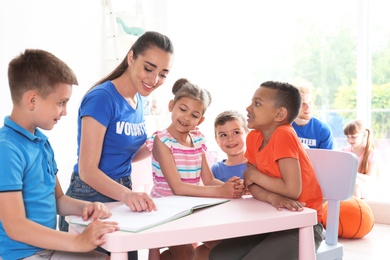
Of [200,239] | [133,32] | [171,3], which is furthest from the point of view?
[171,3]

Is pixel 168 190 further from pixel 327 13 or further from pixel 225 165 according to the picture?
pixel 327 13

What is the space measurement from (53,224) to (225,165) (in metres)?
0.95

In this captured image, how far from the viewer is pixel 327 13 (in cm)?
421

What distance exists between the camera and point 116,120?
60.4 inches

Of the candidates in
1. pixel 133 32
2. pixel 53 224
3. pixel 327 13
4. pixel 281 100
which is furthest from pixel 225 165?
pixel 327 13

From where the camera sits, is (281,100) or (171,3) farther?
(171,3)

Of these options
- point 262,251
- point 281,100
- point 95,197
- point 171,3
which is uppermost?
point 171,3

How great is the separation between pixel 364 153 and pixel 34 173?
119 inches

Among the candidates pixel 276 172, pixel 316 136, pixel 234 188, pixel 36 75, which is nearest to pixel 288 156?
pixel 276 172

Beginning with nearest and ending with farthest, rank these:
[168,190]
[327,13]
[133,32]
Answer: [168,190] → [133,32] → [327,13]

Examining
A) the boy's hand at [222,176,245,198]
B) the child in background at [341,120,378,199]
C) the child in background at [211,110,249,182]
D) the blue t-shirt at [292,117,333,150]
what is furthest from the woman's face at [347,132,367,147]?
the boy's hand at [222,176,245,198]

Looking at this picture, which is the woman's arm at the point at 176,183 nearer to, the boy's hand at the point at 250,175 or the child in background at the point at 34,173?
the boy's hand at the point at 250,175

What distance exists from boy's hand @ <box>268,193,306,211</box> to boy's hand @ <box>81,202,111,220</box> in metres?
0.44

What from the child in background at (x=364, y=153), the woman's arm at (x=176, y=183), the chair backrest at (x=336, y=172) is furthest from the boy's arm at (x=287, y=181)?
the child in background at (x=364, y=153)
